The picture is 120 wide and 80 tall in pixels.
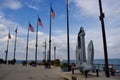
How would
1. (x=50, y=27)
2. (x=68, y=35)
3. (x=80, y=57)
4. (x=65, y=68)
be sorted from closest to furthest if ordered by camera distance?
(x=80, y=57)
(x=65, y=68)
(x=68, y=35)
(x=50, y=27)

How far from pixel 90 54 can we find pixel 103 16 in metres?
3.17

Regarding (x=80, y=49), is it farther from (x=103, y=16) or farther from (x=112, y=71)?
(x=103, y=16)

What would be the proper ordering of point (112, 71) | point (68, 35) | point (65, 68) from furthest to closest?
1. point (68, 35)
2. point (65, 68)
3. point (112, 71)

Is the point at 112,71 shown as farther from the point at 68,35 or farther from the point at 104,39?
the point at 68,35

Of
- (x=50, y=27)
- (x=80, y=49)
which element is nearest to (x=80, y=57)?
(x=80, y=49)

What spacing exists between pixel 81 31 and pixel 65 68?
6701mm

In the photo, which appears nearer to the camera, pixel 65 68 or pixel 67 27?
pixel 65 68

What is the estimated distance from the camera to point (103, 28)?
1430cm

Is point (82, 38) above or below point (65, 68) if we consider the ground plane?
above

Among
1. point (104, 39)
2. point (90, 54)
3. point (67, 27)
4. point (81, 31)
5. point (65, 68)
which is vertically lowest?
point (65, 68)

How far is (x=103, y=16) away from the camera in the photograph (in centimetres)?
1449

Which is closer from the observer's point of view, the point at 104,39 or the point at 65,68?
the point at 104,39

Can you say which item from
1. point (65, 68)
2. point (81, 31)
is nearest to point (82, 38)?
point (81, 31)

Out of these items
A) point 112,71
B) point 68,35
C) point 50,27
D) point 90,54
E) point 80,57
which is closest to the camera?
point 90,54
